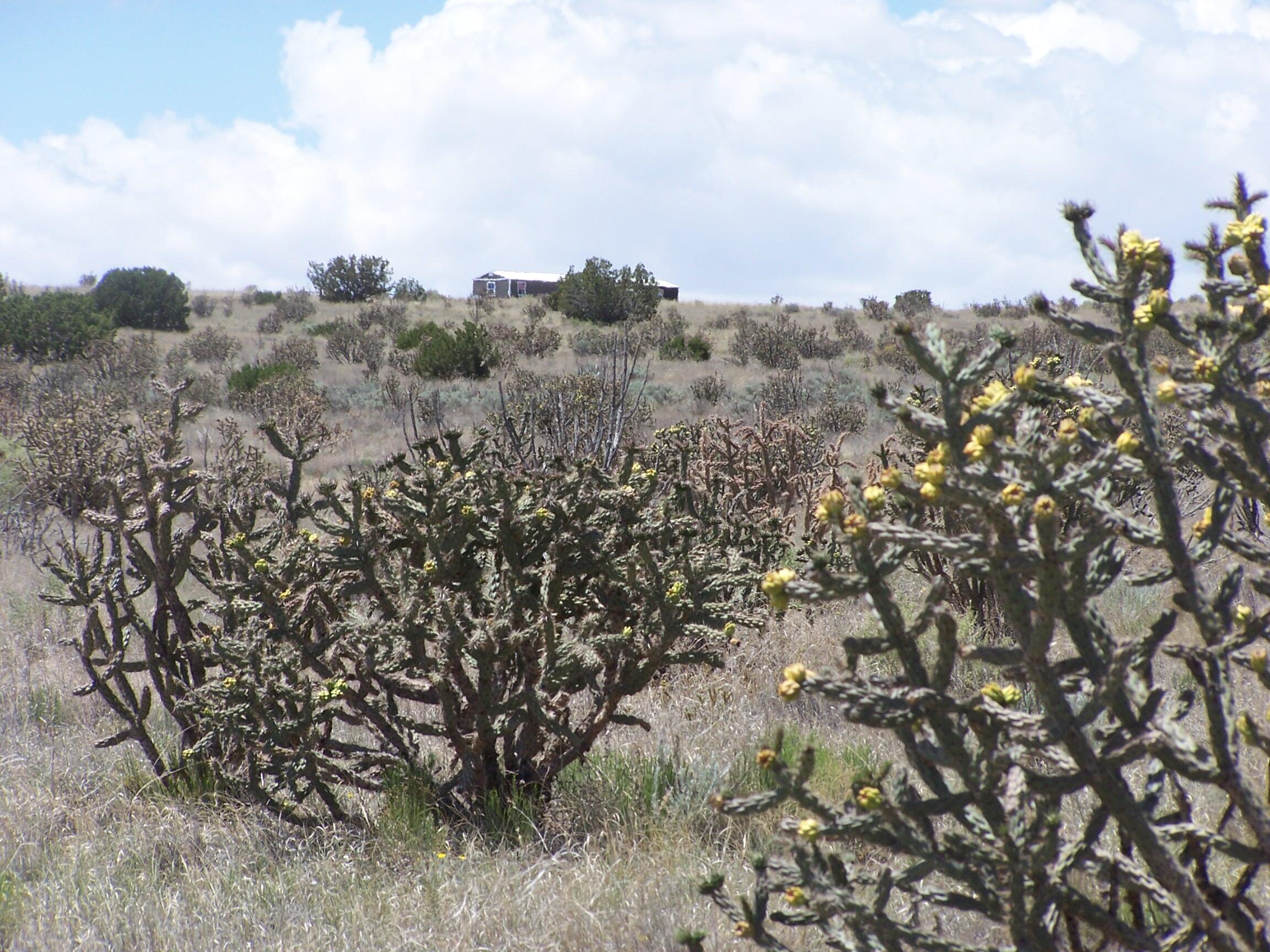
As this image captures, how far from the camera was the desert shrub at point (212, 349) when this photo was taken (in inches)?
1159

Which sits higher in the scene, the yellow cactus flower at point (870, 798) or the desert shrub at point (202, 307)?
the desert shrub at point (202, 307)

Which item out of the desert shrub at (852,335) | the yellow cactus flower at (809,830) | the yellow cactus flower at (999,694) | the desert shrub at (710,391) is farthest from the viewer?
the desert shrub at (852,335)

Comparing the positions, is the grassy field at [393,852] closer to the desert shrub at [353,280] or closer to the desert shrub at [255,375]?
the desert shrub at [255,375]

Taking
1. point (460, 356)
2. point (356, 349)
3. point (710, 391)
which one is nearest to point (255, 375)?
point (460, 356)

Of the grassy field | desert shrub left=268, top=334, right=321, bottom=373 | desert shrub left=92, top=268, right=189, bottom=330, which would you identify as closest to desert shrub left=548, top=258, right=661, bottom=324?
desert shrub left=268, top=334, right=321, bottom=373

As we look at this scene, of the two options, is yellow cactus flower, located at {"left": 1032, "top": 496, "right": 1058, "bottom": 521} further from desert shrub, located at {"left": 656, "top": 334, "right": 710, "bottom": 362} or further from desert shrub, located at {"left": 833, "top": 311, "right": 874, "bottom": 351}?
desert shrub, located at {"left": 833, "top": 311, "right": 874, "bottom": 351}

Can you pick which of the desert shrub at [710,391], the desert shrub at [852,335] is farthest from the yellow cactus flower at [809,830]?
the desert shrub at [852,335]

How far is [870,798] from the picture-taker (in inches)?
69.0

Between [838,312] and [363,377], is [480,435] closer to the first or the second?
[363,377]

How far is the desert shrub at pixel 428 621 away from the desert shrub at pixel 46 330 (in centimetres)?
2323

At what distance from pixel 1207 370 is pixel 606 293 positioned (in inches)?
1403

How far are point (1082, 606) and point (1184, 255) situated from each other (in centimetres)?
102

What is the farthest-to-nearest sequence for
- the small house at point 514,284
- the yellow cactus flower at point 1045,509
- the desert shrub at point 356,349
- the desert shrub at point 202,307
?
the small house at point 514,284, the desert shrub at point 202,307, the desert shrub at point 356,349, the yellow cactus flower at point 1045,509

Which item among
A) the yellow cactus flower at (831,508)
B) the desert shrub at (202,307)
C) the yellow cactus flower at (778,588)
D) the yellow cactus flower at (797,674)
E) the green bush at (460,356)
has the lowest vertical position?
the yellow cactus flower at (797,674)
